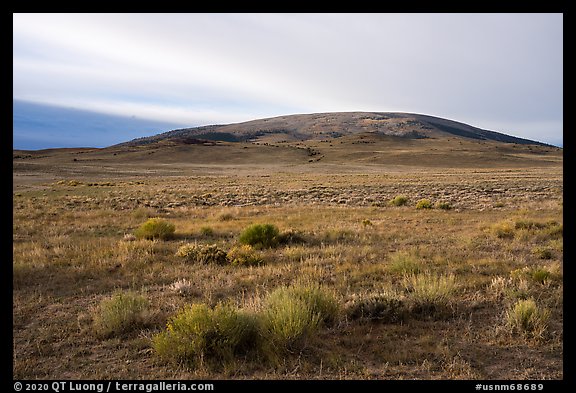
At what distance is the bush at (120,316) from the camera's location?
17.9 feet

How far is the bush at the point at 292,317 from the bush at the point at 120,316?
1.96m

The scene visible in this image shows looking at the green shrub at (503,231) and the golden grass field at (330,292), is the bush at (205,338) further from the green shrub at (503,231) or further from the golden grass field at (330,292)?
the green shrub at (503,231)

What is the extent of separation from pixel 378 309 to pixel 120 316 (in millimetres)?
3961

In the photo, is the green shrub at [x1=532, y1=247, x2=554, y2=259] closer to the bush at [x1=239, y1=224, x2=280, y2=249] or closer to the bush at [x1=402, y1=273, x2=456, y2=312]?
the bush at [x1=402, y1=273, x2=456, y2=312]

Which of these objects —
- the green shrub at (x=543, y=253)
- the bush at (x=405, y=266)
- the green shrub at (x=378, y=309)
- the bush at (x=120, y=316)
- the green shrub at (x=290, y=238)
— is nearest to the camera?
the bush at (x=120, y=316)

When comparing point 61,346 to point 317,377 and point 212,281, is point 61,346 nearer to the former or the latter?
point 212,281

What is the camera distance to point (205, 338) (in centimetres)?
469

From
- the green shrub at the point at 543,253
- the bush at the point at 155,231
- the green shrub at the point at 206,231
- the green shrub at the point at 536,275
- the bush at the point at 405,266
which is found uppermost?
the bush at the point at 155,231

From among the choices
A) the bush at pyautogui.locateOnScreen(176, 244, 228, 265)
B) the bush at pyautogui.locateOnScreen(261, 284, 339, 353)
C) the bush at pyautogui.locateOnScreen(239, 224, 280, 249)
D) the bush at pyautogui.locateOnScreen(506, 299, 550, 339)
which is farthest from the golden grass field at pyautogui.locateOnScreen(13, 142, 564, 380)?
the bush at pyautogui.locateOnScreen(239, 224, 280, 249)

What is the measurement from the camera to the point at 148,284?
25.3 ft

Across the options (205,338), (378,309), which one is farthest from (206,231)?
(205,338)

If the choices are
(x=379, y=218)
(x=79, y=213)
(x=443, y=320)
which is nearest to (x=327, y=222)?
(x=379, y=218)

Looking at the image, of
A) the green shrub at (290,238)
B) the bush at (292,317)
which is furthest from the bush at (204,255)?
the bush at (292,317)

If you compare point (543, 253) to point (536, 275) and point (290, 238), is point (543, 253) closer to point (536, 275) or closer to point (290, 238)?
point (536, 275)
